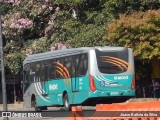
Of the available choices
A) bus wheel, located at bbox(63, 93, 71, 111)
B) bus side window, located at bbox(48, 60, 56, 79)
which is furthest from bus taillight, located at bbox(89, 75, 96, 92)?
bus side window, located at bbox(48, 60, 56, 79)

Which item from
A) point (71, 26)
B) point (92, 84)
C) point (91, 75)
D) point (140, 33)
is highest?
point (71, 26)

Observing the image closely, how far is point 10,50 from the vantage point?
132 feet

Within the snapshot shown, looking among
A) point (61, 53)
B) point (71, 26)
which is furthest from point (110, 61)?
point (71, 26)

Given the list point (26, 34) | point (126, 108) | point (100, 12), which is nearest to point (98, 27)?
point (100, 12)

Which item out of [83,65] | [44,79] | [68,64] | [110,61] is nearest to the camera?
[110,61]

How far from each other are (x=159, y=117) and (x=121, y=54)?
15312 mm

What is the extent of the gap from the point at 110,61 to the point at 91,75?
113 cm

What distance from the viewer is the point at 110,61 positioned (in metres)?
25.8

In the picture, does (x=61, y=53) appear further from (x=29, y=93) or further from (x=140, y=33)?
(x=140, y=33)

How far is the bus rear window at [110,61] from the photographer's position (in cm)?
2572

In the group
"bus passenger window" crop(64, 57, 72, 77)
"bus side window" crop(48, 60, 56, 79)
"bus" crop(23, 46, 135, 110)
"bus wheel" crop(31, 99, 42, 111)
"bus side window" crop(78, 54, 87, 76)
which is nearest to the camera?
"bus" crop(23, 46, 135, 110)

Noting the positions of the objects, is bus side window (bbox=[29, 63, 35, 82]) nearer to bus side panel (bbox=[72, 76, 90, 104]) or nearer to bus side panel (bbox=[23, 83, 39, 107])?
bus side panel (bbox=[23, 83, 39, 107])

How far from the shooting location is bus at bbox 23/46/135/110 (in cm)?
2562

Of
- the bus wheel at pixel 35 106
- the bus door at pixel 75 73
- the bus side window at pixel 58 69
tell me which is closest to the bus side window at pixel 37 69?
the bus wheel at pixel 35 106
